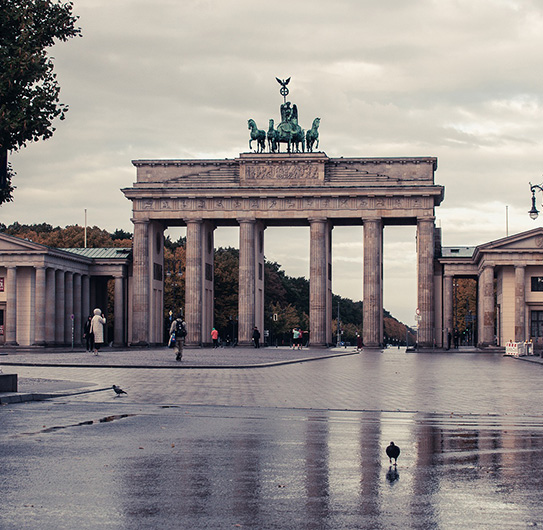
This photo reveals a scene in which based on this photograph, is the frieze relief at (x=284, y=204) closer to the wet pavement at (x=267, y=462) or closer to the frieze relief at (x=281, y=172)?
the frieze relief at (x=281, y=172)

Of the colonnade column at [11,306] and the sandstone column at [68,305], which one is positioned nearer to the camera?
the colonnade column at [11,306]

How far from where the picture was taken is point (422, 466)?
12.9 metres

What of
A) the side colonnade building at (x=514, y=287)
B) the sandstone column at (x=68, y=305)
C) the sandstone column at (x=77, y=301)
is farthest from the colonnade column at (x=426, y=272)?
the sandstone column at (x=68, y=305)

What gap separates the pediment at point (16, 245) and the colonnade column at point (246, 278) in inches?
808

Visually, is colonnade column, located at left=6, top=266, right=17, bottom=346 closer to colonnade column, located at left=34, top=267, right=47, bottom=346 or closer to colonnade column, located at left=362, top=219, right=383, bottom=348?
colonnade column, located at left=34, top=267, right=47, bottom=346

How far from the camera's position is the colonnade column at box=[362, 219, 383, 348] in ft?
320

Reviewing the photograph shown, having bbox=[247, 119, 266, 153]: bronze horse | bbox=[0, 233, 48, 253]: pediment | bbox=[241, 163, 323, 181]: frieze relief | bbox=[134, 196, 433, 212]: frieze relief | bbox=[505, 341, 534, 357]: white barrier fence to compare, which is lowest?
bbox=[505, 341, 534, 357]: white barrier fence

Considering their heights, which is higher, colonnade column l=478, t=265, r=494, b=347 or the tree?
the tree

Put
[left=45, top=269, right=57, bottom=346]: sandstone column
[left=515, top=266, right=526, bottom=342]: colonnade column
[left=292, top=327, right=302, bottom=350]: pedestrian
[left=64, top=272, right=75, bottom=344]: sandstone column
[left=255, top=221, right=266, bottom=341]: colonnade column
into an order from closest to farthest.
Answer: [left=515, top=266, right=526, bottom=342]: colonnade column, [left=45, top=269, right=57, bottom=346]: sandstone column, [left=292, top=327, right=302, bottom=350]: pedestrian, [left=64, top=272, right=75, bottom=344]: sandstone column, [left=255, top=221, right=266, bottom=341]: colonnade column

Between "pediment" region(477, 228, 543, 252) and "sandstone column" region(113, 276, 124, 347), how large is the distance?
38.1 meters

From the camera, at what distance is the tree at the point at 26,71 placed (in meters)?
25.0

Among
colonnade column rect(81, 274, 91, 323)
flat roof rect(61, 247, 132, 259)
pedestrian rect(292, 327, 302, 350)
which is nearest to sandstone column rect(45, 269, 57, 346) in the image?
colonnade column rect(81, 274, 91, 323)

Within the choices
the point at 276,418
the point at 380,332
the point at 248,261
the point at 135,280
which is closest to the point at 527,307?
the point at 380,332

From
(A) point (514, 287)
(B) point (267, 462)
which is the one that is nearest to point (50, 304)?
(A) point (514, 287)
